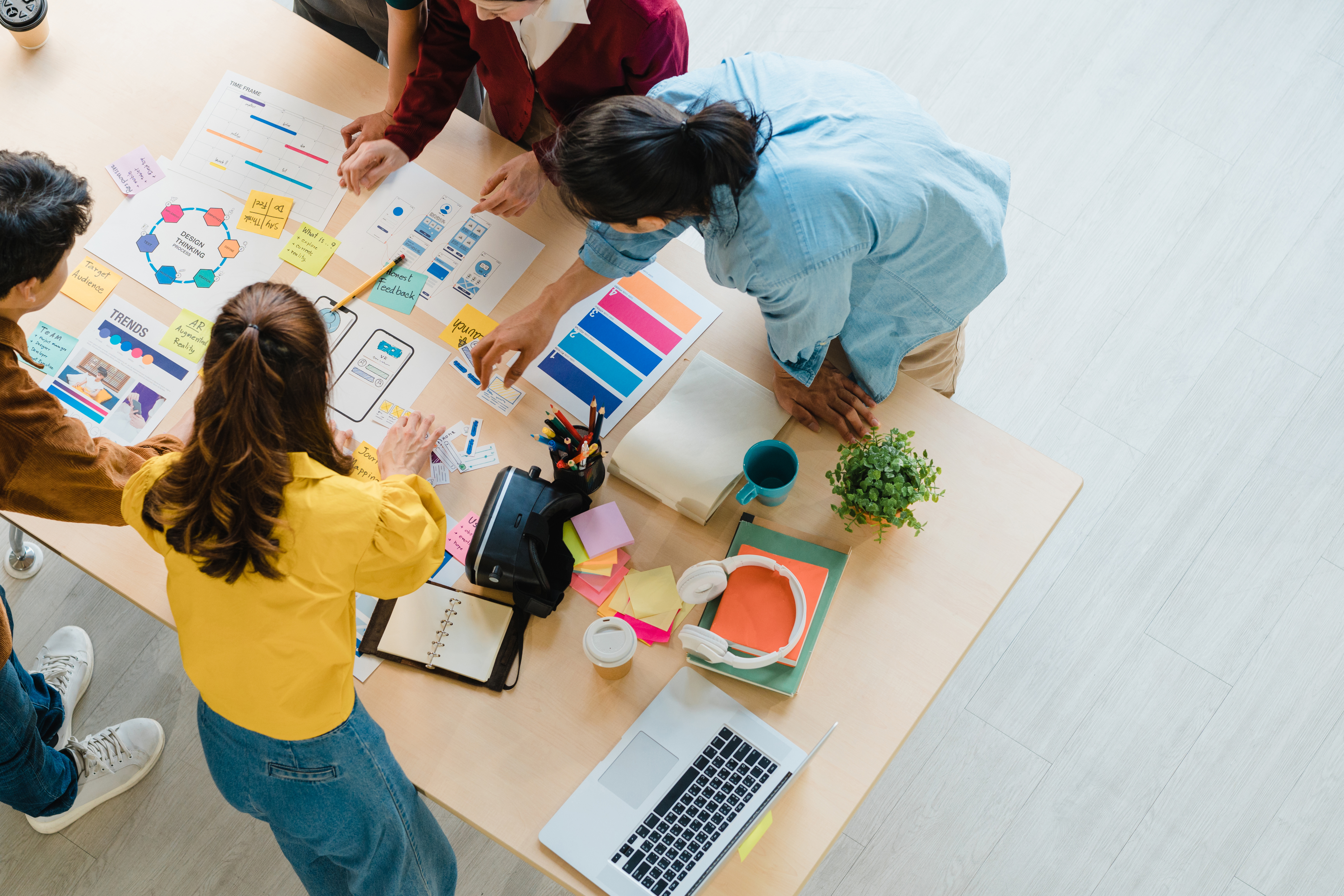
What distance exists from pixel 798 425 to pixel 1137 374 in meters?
1.27

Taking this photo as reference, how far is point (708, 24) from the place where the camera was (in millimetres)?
2609

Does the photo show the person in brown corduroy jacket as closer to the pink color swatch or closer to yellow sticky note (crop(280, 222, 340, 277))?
yellow sticky note (crop(280, 222, 340, 277))

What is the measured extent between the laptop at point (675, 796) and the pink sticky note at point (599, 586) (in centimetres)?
17

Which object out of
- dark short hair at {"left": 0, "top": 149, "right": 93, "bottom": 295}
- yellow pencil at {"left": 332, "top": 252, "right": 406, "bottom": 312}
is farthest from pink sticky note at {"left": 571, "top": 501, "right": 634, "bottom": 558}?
dark short hair at {"left": 0, "top": 149, "right": 93, "bottom": 295}

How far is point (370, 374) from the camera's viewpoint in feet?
4.82

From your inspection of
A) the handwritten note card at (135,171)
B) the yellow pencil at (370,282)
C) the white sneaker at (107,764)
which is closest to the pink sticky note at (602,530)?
the yellow pencil at (370,282)

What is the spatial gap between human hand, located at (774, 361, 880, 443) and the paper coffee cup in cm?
43

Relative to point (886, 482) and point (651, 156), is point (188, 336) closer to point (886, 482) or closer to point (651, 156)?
point (651, 156)

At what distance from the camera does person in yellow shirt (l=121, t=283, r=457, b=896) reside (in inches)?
42.9

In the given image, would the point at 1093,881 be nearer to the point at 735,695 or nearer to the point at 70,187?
the point at 735,695

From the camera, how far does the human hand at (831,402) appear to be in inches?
54.8

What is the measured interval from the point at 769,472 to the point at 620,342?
33cm

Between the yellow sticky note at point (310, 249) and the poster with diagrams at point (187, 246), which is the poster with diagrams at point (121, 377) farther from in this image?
the yellow sticky note at point (310, 249)

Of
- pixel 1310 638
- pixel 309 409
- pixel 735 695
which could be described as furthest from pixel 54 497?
pixel 1310 638
